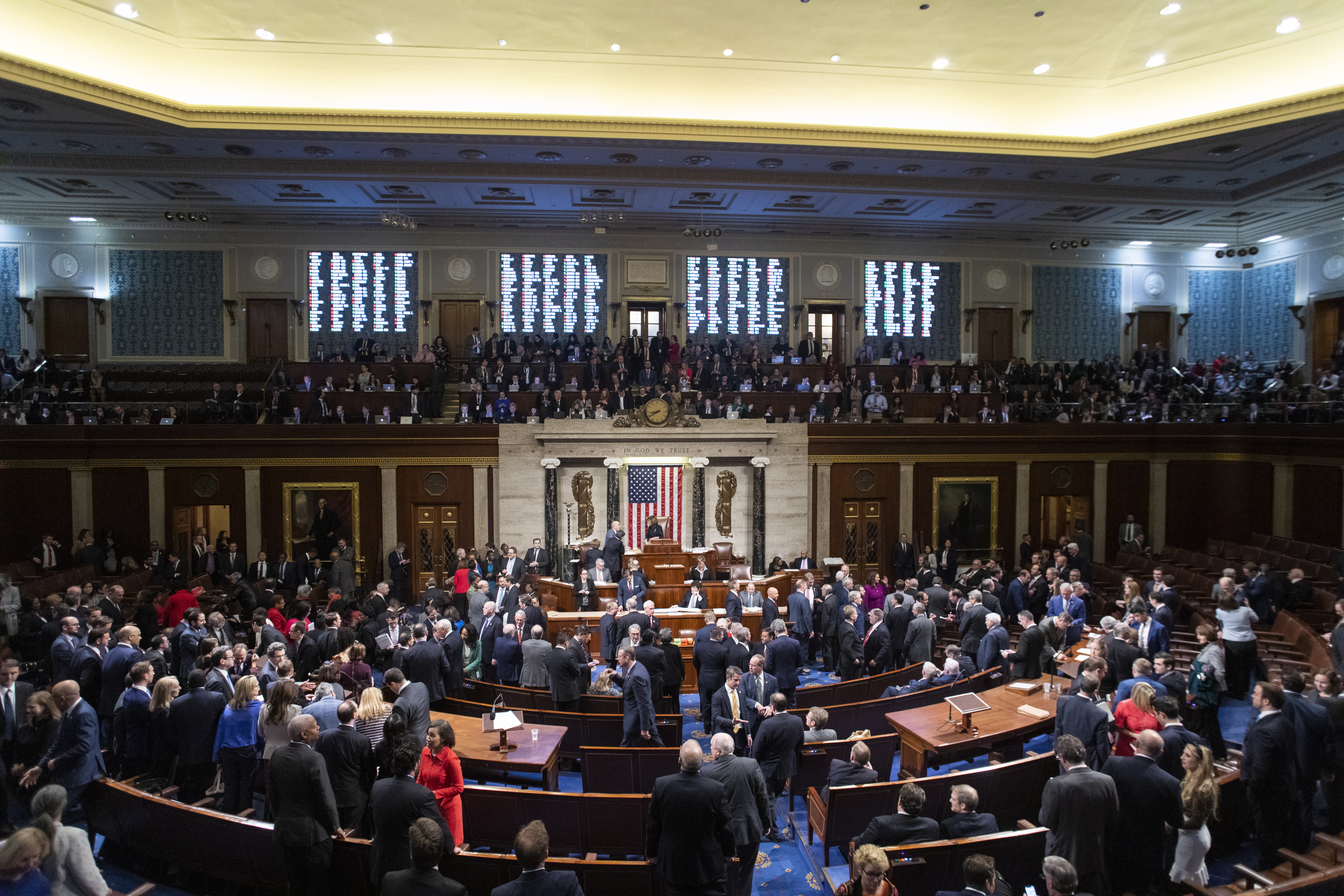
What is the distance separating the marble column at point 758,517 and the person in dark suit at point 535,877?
1383 centimetres

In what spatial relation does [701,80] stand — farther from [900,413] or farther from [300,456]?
[300,456]

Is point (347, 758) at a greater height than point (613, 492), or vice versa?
point (613, 492)

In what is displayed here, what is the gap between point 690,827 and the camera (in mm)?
4695

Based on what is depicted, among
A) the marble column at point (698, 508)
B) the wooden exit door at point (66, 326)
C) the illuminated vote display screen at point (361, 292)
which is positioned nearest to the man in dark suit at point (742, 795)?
the marble column at point (698, 508)

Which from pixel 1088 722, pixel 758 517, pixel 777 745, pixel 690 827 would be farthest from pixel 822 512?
pixel 690 827

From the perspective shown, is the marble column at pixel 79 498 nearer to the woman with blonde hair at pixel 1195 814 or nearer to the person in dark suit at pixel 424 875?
the person in dark suit at pixel 424 875

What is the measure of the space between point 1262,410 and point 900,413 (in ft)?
27.9

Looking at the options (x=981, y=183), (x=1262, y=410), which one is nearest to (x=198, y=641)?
(x=981, y=183)

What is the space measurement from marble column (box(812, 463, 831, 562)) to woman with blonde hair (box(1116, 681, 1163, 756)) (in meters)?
11.5

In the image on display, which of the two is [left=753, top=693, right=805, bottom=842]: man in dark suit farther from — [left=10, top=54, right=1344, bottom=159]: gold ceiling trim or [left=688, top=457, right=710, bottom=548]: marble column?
[left=10, top=54, right=1344, bottom=159]: gold ceiling trim

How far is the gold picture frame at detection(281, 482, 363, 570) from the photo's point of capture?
1709 cm

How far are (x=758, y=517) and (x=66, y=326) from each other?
59.8ft

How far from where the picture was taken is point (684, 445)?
1705cm

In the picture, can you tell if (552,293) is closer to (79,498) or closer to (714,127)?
(714,127)
